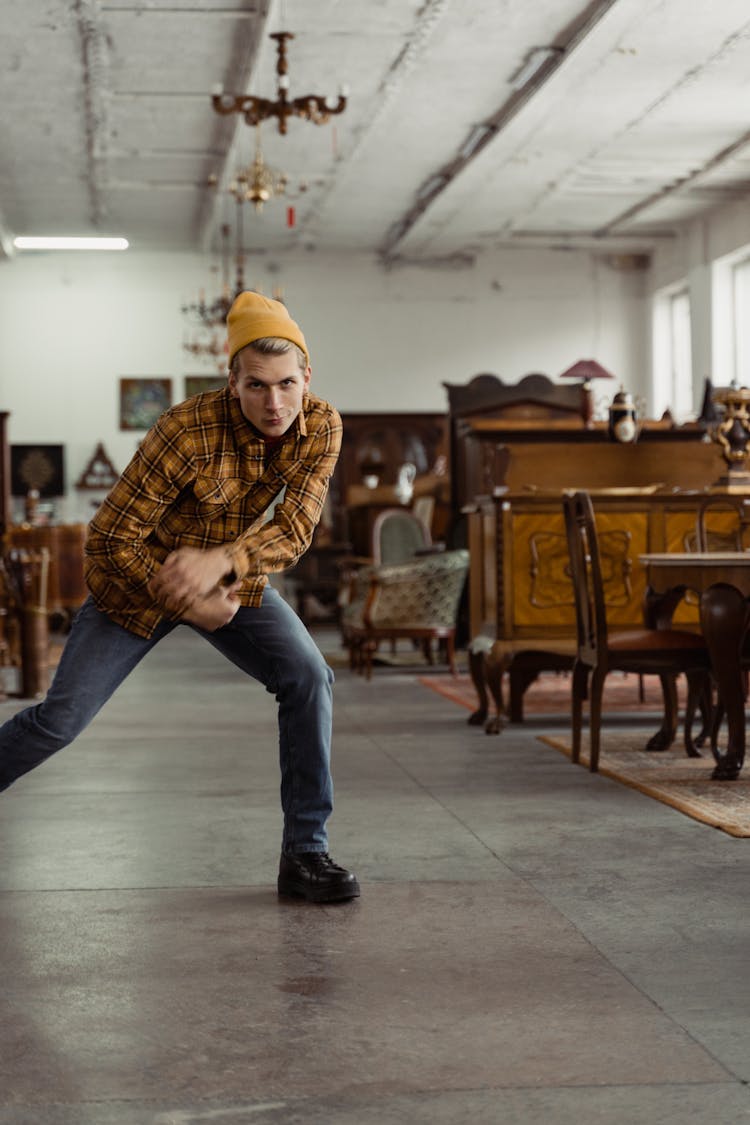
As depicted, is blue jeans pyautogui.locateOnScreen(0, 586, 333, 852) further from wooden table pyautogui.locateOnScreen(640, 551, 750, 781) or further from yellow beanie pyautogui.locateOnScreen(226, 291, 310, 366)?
wooden table pyautogui.locateOnScreen(640, 551, 750, 781)

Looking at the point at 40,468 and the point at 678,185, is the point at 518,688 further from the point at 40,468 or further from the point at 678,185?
the point at 40,468

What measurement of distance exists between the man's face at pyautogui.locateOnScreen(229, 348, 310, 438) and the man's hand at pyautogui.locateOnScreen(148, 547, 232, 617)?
0.31m

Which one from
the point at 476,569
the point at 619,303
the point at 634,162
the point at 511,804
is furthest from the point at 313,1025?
the point at 619,303

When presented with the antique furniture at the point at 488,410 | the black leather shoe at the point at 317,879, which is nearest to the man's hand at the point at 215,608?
the black leather shoe at the point at 317,879

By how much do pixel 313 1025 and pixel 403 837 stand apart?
1.77m

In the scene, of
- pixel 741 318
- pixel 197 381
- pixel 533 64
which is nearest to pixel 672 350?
pixel 741 318

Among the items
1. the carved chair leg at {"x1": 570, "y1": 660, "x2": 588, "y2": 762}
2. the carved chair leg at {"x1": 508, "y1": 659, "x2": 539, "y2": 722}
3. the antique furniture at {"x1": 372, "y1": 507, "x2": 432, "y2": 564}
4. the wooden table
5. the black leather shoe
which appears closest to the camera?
the black leather shoe

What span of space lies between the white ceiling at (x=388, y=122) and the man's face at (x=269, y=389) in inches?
275

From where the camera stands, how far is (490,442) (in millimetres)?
7988

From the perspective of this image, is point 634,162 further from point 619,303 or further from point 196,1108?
point 196,1108

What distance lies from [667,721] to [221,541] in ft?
10.6

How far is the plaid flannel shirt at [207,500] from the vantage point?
3.23 metres

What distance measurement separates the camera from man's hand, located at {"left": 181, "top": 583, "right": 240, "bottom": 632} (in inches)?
125

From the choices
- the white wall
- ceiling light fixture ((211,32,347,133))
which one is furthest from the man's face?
the white wall
